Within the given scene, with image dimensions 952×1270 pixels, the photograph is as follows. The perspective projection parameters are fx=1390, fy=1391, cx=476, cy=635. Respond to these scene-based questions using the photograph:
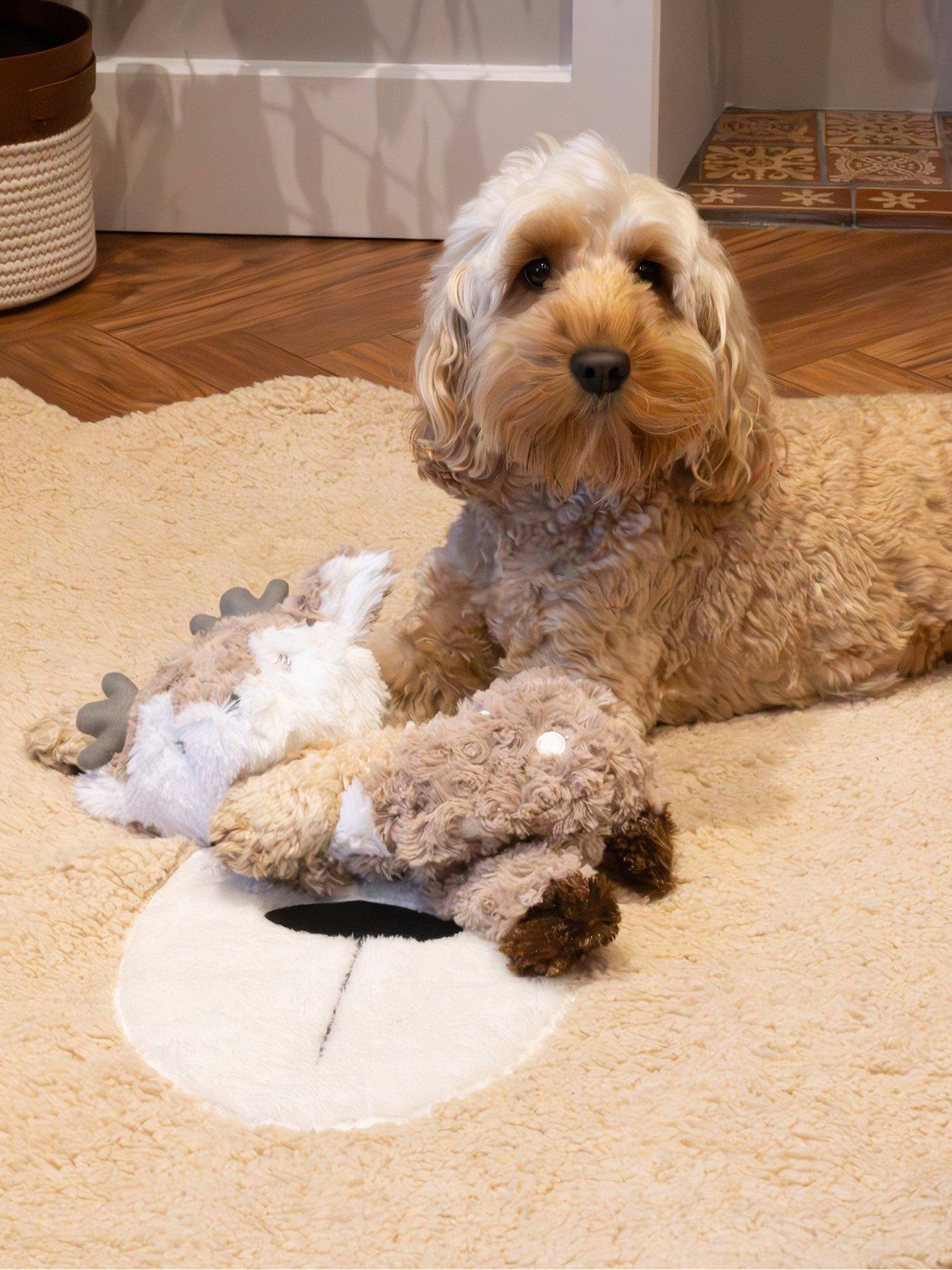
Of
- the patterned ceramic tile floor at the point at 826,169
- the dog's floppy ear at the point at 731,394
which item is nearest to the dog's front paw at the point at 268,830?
the dog's floppy ear at the point at 731,394

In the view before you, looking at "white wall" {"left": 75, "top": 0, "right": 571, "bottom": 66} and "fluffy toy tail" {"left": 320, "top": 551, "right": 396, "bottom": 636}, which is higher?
"white wall" {"left": 75, "top": 0, "right": 571, "bottom": 66}

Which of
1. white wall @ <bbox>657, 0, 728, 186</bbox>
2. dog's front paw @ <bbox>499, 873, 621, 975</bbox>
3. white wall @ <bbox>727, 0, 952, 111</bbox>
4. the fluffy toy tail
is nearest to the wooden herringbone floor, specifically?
white wall @ <bbox>657, 0, 728, 186</bbox>

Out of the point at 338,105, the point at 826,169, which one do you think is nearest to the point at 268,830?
the point at 338,105

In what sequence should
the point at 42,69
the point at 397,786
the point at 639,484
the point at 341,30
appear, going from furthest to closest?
the point at 341,30 → the point at 42,69 → the point at 639,484 → the point at 397,786

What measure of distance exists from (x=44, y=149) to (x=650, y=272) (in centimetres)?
151

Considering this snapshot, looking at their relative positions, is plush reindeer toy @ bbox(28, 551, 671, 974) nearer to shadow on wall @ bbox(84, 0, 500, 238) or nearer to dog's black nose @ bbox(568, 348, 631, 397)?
dog's black nose @ bbox(568, 348, 631, 397)

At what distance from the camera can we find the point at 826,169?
2939mm

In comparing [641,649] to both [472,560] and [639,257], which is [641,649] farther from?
[639,257]

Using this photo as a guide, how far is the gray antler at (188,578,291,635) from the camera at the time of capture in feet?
4.11

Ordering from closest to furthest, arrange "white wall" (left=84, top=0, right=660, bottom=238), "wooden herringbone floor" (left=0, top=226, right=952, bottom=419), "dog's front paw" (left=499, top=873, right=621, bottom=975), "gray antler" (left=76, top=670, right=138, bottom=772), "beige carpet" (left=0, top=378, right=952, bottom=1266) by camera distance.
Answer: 1. "beige carpet" (left=0, top=378, right=952, bottom=1266)
2. "dog's front paw" (left=499, top=873, right=621, bottom=975)
3. "gray antler" (left=76, top=670, right=138, bottom=772)
4. "wooden herringbone floor" (left=0, top=226, right=952, bottom=419)
5. "white wall" (left=84, top=0, right=660, bottom=238)

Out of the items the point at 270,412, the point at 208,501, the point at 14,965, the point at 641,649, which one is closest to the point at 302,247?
the point at 270,412

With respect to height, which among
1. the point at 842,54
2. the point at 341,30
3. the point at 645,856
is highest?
the point at 341,30

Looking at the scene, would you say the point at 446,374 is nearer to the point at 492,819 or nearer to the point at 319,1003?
the point at 492,819

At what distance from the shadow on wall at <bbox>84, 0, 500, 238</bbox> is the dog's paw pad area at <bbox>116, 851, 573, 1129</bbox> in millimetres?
1840
